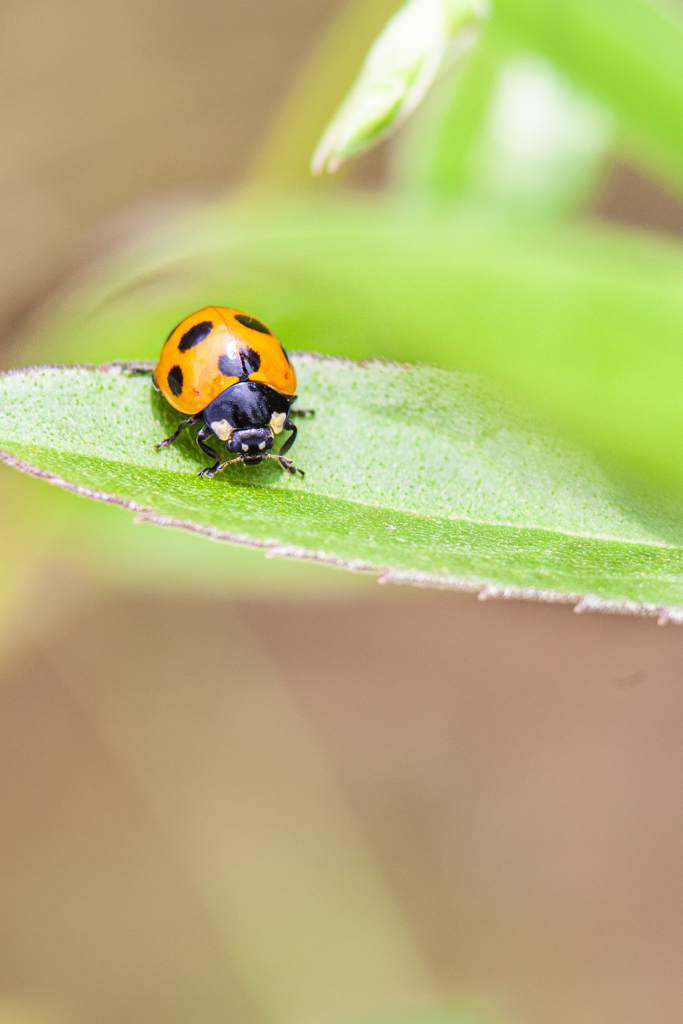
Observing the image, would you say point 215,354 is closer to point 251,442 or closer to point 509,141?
point 251,442

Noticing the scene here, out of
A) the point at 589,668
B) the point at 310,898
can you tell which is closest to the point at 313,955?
the point at 310,898

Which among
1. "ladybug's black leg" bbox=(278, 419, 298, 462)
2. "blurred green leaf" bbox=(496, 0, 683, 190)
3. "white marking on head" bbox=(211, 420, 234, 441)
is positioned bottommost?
"white marking on head" bbox=(211, 420, 234, 441)

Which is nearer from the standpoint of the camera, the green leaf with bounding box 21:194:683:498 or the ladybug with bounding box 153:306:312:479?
the green leaf with bounding box 21:194:683:498

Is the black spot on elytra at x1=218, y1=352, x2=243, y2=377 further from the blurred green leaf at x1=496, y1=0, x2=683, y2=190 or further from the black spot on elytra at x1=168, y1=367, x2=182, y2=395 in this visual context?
the blurred green leaf at x1=496, y1=0, x2=683, y2=190

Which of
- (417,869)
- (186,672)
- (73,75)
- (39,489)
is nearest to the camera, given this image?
(39,489)

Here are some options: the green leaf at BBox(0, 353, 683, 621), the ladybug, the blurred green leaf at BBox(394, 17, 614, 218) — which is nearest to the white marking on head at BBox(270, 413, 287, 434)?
the ladybug

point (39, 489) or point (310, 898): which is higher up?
point (39, 489)

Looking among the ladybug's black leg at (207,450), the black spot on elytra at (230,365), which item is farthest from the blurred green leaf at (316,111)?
the ladybug's black leg at (207,450)

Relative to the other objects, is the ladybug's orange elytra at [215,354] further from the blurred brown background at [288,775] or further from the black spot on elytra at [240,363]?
the blurred brown background at [288,775]

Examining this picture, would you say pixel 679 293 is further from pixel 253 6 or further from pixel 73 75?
pixel 253 6
